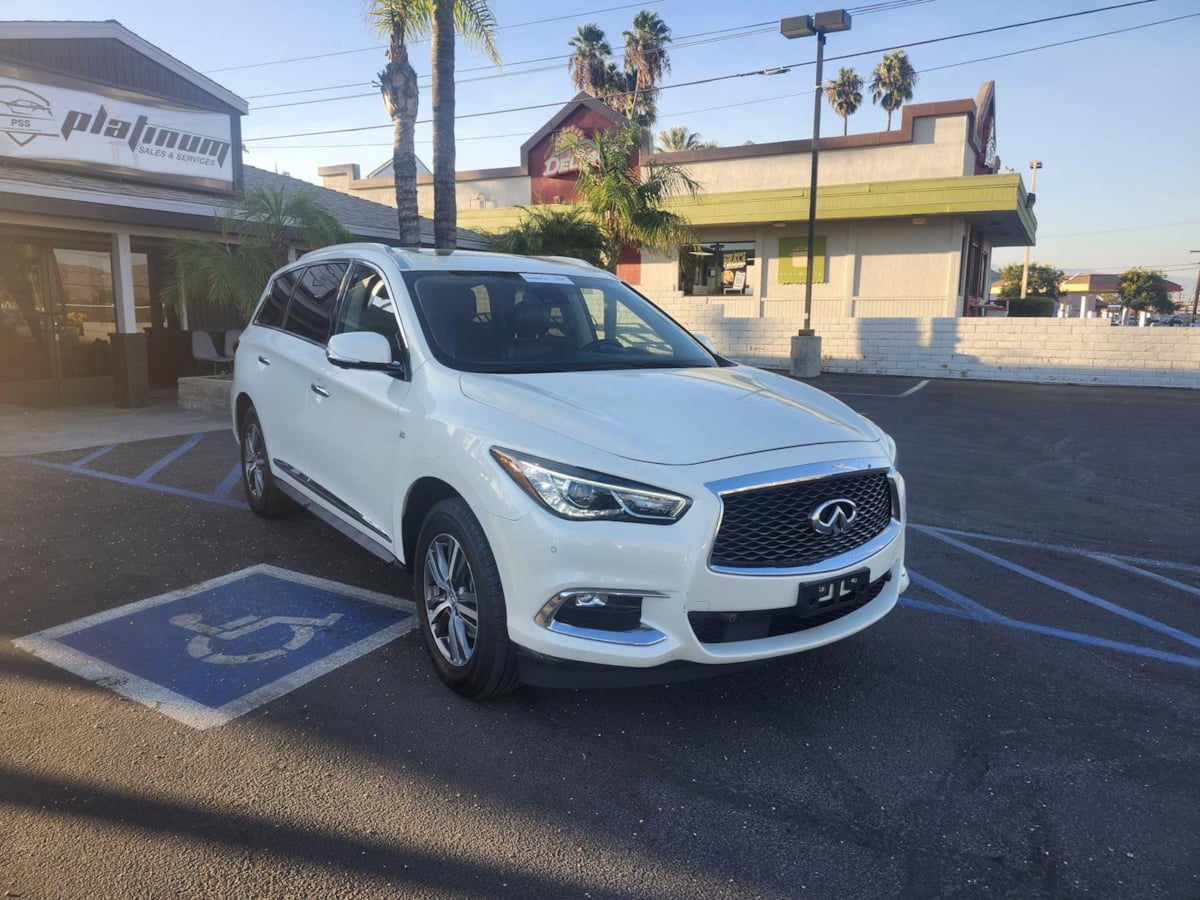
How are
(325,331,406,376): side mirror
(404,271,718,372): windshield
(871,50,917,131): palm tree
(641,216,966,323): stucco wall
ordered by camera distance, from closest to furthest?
(325,331,406,376): side mirror → (404,271,718,372): windshield → (641,216,966,323): stucco wall → (871,50,917,131): palm tree

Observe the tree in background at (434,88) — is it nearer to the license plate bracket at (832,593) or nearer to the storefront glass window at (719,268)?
the license plate bracket at (832,593)

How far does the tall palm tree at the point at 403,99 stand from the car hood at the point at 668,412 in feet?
34.3

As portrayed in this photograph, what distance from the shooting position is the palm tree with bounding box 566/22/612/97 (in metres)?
39.3

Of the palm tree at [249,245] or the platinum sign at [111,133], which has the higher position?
the platinum sign at [111,133]

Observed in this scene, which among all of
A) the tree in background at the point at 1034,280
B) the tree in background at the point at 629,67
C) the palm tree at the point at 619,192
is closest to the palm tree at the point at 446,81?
the palm tree at the point at 619,192

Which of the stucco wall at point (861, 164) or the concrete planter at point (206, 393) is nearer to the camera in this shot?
the concrete planter at point (206, 393)

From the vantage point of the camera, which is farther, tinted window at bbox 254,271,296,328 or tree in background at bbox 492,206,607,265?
tree in background at bbox 492,206,607,265

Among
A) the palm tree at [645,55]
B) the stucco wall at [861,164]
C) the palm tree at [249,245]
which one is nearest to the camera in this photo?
the palm tree at [249,245]

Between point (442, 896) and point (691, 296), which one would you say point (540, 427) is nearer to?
point (442, 896)

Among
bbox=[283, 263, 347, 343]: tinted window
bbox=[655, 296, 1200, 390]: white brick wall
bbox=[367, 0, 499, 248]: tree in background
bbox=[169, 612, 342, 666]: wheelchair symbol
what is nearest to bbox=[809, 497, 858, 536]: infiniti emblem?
bbox=[169, 612, 342, 666]: wheelchair symbol

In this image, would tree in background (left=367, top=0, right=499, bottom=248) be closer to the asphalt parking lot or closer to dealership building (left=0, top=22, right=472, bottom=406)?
dealership building (left=0, top=22, right=472, bottom=406)

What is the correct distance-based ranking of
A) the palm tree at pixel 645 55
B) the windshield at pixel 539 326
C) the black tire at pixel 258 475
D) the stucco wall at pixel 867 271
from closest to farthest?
the windshield at pixel 539 326, the black tire at pixel 258 475, the stucco wall at pixel 867 271, the palm tree at pixel 645 55

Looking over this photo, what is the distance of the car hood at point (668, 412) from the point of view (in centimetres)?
300

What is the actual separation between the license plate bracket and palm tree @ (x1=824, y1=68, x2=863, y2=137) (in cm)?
5448
